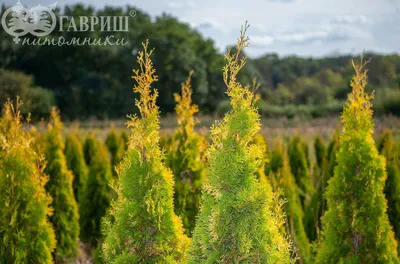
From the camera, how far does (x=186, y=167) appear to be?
754 centimetres

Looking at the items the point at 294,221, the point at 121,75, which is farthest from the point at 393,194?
the point at 121,75

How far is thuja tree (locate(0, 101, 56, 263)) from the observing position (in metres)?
6.84

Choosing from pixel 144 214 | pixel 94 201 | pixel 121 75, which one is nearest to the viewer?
pixel 144 214

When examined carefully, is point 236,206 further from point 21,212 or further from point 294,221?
point 294,221

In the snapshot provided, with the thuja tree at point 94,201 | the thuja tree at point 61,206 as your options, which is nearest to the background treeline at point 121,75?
the thuja tree at point 94,201

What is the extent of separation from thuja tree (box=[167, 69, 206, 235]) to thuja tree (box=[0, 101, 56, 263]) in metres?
1.81

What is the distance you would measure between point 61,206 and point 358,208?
17.8 feet

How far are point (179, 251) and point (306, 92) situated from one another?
128ft

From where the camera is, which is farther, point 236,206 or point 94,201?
point 94,201

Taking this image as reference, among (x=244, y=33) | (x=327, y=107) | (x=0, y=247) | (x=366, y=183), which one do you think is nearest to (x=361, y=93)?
(x=366, y=183)

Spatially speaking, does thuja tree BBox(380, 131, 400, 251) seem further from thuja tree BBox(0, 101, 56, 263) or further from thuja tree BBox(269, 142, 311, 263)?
thuja tree BBox(0, 101, 56, 263)

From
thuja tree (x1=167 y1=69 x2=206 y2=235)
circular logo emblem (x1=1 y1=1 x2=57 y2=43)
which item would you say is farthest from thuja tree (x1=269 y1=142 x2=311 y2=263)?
circular logo emblem (x1=1 y1=1 x2=57 y2=43)

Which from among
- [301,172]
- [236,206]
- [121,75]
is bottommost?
[301,172]

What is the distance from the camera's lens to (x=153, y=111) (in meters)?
5.04
